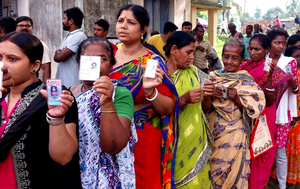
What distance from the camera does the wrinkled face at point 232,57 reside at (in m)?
3.77

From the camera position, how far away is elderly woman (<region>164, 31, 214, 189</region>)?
3410 mm

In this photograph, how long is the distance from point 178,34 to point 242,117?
111 cm

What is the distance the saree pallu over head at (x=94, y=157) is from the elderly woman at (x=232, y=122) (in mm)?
1703

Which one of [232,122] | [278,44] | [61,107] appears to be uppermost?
[278,44]

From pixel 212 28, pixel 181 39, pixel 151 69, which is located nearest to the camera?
pixel 151 69

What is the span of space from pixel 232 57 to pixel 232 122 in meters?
0.66

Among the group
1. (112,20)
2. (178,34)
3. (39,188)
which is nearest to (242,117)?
(178,34)

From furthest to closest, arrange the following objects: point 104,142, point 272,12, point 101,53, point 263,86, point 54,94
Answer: point 272,12, point 263,86, point 101,53, point 104,142, point 54,94

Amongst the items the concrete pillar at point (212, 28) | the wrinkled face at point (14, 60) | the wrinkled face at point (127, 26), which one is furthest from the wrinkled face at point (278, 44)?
the concrete pillar at point (212, 28)

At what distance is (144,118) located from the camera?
295 cm

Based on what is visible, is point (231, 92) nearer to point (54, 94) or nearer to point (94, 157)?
point (94, 157)

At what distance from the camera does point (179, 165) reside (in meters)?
3.42

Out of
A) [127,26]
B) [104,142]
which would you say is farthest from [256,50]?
[104,142]

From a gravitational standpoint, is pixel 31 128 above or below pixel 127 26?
below
